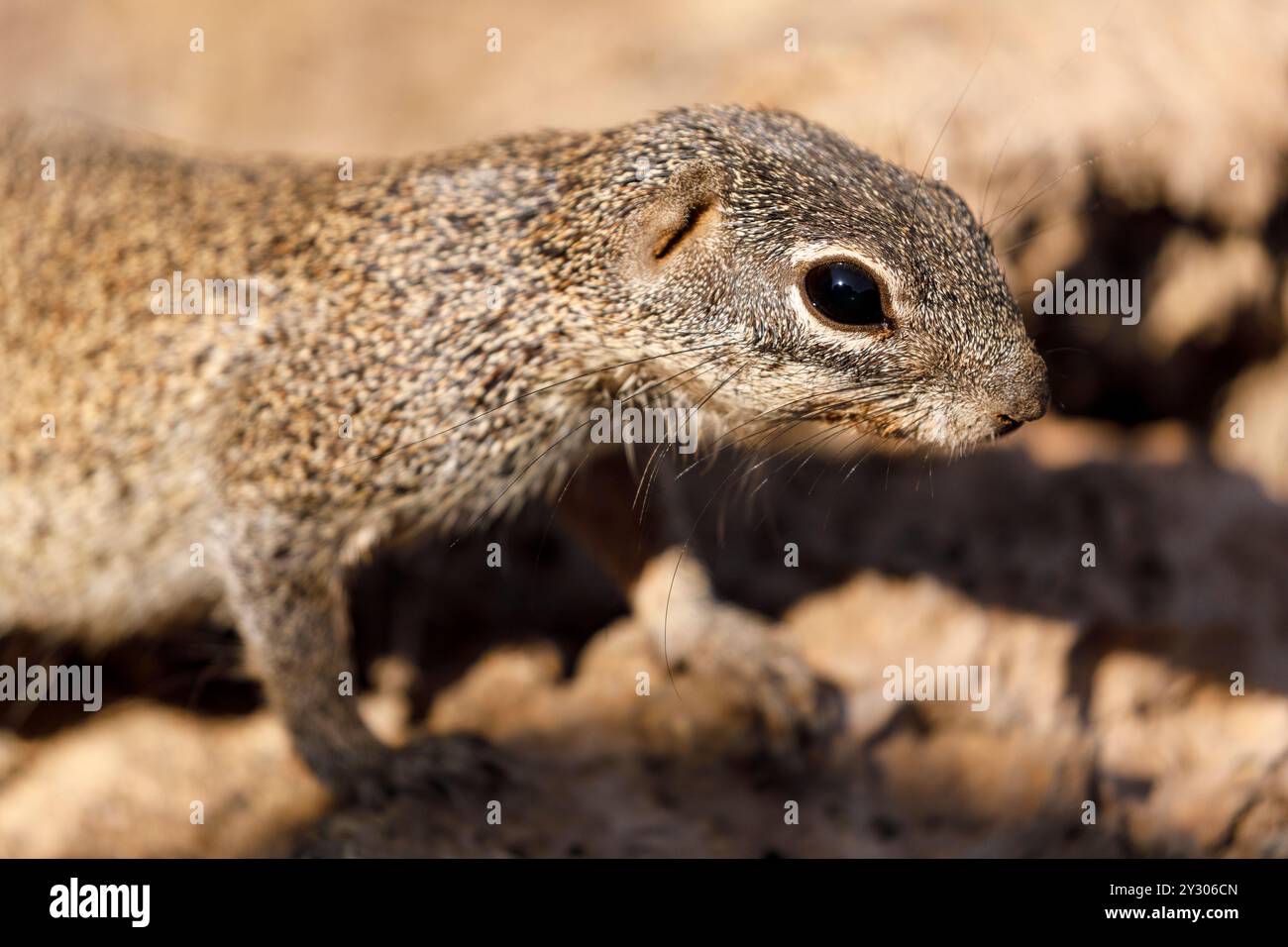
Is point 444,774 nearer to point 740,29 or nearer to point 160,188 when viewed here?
point 160,188

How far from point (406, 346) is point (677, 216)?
39.6 inches

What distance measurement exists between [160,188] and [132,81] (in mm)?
4541

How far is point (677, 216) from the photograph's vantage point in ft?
11.2

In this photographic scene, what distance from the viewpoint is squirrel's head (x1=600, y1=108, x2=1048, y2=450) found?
3.33 m

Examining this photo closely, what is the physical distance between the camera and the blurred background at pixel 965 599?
4.15 metres

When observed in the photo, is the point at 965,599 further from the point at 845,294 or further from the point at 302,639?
the point at 302,639

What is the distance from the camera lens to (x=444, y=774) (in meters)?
4.20

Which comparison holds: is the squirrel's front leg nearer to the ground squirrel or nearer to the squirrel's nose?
the ground squirrel

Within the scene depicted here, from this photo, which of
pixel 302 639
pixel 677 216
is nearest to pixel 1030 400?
→ pixel 677 216

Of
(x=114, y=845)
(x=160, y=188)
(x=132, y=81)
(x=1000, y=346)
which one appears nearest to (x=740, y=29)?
(x=160, y=188)

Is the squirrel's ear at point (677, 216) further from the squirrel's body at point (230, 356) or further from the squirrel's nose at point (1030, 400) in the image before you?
the squirrel's nose at point (1030, 400)

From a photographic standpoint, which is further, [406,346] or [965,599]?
[965,599]

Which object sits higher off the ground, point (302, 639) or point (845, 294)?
point (845, 294)

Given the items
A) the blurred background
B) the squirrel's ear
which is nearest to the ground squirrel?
the squirrel's ear
